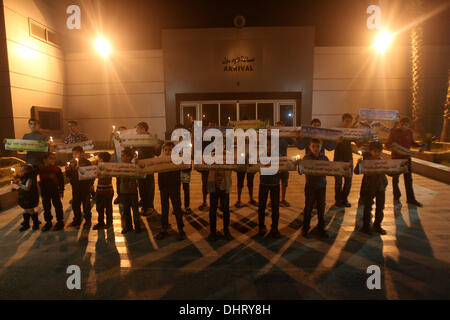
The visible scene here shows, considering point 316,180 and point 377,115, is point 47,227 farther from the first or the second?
point 377,115

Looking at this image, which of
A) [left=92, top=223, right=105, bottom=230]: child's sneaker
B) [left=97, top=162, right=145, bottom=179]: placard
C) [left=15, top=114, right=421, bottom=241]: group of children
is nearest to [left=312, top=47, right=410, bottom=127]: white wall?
[left=15, top=114, right=421, bottom=241]: group of children

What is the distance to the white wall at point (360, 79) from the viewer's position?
1706 cm

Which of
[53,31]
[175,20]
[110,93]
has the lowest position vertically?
[110,93]

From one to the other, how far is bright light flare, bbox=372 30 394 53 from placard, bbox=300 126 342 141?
15184 millimetres

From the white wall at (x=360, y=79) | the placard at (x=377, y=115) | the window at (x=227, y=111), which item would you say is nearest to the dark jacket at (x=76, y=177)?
the placard at (x=377, y=115)

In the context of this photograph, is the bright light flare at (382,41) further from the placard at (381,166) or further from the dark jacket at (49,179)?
the dark jacket at (49,179)

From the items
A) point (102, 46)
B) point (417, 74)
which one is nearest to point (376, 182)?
point (417, 74)

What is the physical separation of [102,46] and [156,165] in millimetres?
15295

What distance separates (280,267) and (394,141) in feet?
15.7
